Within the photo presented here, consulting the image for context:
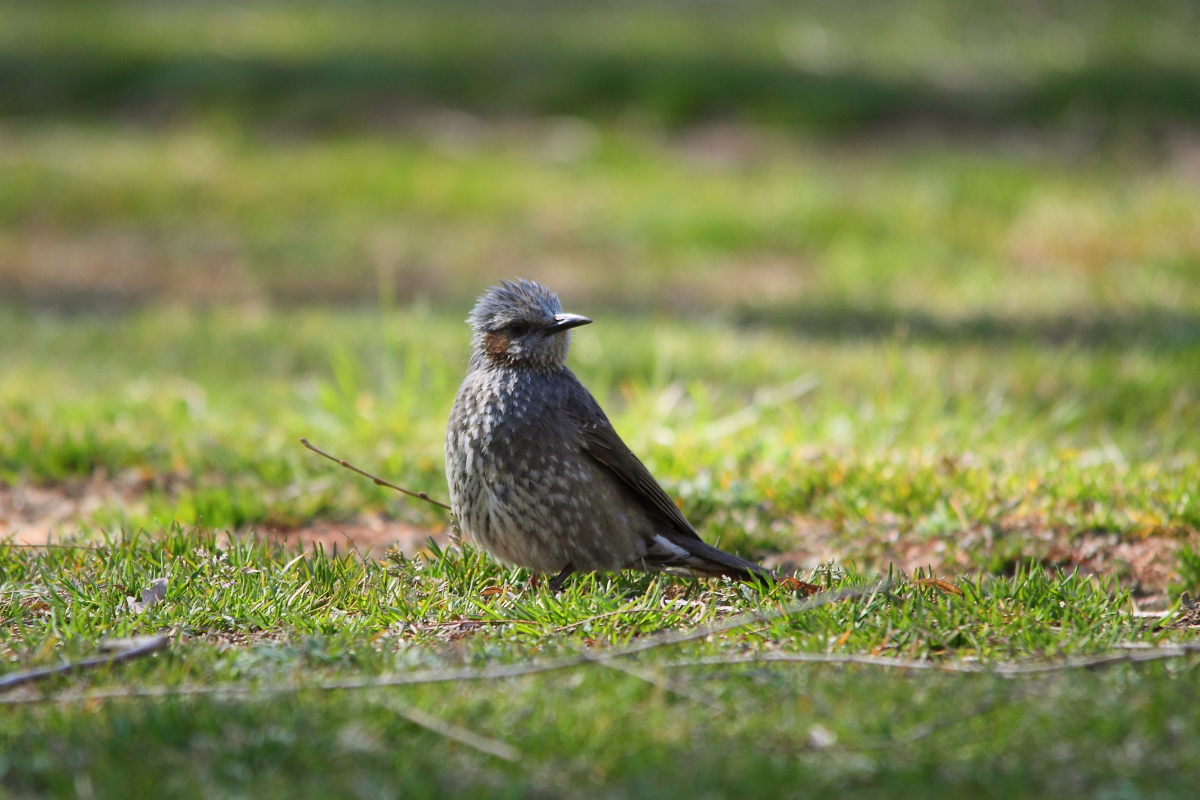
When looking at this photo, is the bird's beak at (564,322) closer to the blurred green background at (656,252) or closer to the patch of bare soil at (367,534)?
the patch of bare soil at (367,534)

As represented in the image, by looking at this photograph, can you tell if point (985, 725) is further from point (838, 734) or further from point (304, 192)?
point (304, 192)

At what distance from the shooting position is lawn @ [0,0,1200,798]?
2.96m

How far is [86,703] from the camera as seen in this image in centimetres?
307

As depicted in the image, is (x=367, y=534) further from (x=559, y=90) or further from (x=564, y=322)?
(x=559, y=90)

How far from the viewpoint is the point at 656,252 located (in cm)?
1001

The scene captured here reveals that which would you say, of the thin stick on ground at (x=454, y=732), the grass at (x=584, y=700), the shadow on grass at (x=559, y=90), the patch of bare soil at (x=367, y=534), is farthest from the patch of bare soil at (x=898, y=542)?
the shadow on grass at (x=559, y=90)

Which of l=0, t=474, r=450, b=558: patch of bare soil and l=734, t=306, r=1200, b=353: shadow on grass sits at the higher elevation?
l=734, t=306, r=1200, b=353: shadow on grass

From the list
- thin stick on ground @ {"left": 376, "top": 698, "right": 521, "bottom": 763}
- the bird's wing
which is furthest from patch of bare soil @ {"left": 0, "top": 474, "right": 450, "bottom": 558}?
thin stick on ground @ {"left": 376, "top": 698, "right": 521, "bottom": 763}

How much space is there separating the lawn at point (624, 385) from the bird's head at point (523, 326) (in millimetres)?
771

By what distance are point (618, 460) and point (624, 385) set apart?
256 cm

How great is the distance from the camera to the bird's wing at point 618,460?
4480mm

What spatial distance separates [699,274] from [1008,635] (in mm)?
6361

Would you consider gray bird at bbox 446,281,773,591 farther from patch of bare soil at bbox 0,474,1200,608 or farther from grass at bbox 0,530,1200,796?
patch of bare soil at bbox 0,474,1200,608

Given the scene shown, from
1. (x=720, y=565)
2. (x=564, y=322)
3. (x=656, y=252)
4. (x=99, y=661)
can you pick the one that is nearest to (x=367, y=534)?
(x=564, y=322)
